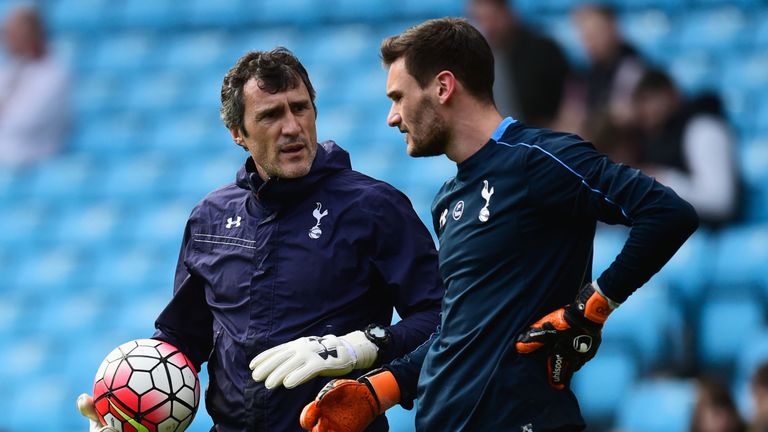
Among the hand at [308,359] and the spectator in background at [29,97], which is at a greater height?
the spectator in background at [29,97]

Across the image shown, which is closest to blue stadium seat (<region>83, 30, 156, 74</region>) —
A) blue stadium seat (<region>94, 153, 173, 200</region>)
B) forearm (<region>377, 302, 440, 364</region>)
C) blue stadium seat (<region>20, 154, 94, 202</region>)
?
blue stadium seat (<region>20, 154, 94, 202</region>)

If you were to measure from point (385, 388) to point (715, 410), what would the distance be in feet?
9.75

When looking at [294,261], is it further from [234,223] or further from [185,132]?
[185,132]

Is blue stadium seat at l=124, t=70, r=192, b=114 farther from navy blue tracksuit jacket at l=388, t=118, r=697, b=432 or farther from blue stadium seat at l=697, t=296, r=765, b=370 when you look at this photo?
navy blue tracksuit jacket at l=388, t=118, r=697, b=432

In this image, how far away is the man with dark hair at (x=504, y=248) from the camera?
3049 millimetres

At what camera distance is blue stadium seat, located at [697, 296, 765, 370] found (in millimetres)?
6906

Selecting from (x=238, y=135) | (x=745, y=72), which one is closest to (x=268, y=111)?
(x=238, y=135)

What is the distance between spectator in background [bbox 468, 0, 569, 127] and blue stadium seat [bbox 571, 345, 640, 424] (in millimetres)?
1671

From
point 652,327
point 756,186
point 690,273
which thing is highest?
point 756,186

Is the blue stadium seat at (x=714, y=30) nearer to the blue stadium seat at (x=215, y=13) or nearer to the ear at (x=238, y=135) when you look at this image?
the blue stadium seat at (x=215, y=13)

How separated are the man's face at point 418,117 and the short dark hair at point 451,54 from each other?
24 millimetres

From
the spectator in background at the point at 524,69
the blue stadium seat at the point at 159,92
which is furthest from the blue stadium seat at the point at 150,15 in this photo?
the spectator in background at the point at 524,69

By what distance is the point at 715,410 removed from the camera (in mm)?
6008

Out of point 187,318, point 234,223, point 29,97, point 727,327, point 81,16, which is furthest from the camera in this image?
point 81,16
